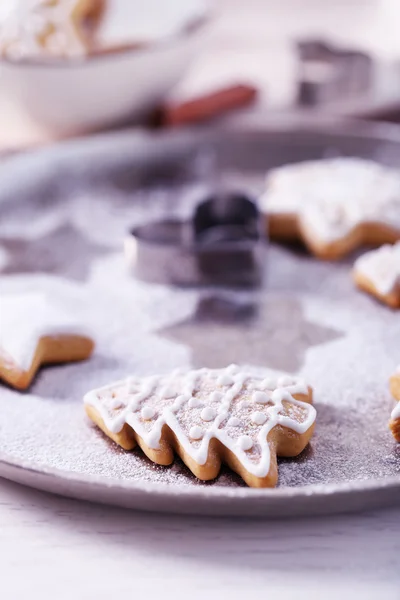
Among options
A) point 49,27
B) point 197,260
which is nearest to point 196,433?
point 197,260

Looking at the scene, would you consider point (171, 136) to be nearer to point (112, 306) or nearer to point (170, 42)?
point (170, 42)

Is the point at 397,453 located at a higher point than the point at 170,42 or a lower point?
lower

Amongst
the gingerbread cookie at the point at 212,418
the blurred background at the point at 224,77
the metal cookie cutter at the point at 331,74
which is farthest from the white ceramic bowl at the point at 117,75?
the gingerbread cookie at the point at 212,418

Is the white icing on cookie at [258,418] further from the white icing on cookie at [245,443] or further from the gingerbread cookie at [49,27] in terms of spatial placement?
the gingerbread cookie at [49,27]

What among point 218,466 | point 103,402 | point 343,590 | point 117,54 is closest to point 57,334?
point 103,402

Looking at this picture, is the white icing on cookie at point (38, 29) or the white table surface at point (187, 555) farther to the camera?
the white icing on cookie at point (38, 29)
